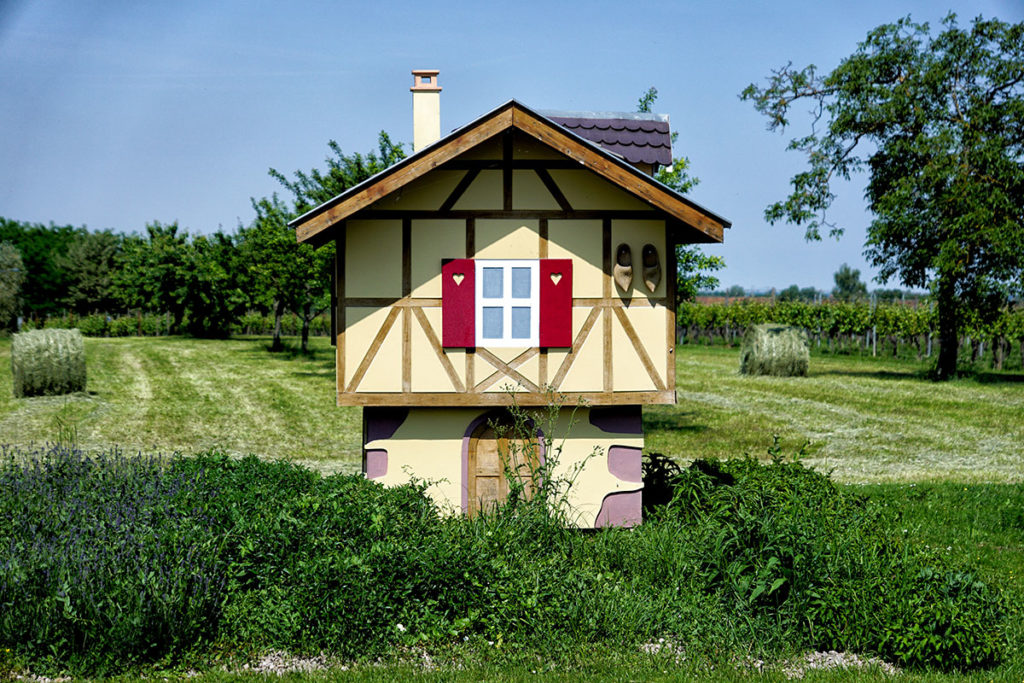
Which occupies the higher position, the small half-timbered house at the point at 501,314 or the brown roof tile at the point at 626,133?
the brown roof tile at the point at 626,133

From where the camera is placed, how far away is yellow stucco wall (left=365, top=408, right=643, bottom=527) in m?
10.6

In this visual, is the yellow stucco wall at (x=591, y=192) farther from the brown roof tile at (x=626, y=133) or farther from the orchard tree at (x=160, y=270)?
the orchard tree at (x=160, y=270)

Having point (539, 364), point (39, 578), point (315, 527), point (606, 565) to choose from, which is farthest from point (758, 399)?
point (39, 578)

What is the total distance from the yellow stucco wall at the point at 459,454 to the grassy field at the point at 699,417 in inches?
184

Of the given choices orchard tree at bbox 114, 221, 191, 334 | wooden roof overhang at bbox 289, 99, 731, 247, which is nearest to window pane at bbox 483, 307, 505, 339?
wooden roof overhang at bbox 289, 99, 731, 247

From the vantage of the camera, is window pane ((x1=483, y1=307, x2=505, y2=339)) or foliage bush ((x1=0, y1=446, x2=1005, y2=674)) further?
window pane ((x1=483, y1=307, x2=505, y2=339))

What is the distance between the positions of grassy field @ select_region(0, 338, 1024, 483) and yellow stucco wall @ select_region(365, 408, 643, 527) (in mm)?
4684

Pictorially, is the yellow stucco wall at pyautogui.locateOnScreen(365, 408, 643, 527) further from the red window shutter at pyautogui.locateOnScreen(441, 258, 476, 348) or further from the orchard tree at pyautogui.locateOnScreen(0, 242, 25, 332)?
the orchard tree at pyautogui.locateOnScreen(0, 242, 25, 332)

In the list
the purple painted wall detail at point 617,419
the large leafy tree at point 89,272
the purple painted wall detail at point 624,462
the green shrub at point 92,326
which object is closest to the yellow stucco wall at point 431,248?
the purple painted wall detail at point 617,419

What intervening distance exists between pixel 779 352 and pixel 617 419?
21.4 metres

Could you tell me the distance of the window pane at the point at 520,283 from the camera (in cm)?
1048

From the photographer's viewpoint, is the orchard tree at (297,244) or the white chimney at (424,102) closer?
the white chimney at (424,102)

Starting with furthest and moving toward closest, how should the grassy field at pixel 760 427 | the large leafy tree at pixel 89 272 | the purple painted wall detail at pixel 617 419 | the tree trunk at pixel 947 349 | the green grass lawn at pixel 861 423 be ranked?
the large leafy tree at pixel 89 272
the tree trunk at pixel 947 349
the green grass lawn at pixel 861 423
the grassy field at pixel 760 427
the purple painted wall detail at pixel 617 419

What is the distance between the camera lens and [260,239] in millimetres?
31734
